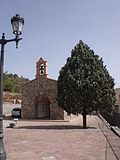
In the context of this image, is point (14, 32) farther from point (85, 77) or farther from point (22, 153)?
point (85, 77)

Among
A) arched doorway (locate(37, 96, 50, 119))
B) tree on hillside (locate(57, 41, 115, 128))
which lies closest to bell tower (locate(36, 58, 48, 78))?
arched doorway (locate(37, 96, 50, 119))

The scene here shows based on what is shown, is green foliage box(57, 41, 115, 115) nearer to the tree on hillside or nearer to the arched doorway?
the tree on hillside

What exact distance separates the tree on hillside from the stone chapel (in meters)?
10.2

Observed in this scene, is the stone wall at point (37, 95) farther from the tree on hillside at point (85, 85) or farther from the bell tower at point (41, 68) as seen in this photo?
the tree on hillside at point (85, 85)

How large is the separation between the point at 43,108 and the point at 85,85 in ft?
52.2

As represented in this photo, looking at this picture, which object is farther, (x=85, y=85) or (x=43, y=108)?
(x=43, y=108)

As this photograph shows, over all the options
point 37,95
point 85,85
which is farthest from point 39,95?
point 85,85

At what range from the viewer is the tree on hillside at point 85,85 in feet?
76.5

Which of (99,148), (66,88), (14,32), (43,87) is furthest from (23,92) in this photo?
(14,32)

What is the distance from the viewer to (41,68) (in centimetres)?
3500

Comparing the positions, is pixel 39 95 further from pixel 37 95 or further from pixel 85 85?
pixel 85 85

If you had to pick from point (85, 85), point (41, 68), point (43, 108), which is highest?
point (41, 68)

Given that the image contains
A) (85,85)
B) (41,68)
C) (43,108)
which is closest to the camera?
(85,85)

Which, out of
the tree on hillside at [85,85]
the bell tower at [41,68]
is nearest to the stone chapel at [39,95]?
the bell tower at [41,68]
